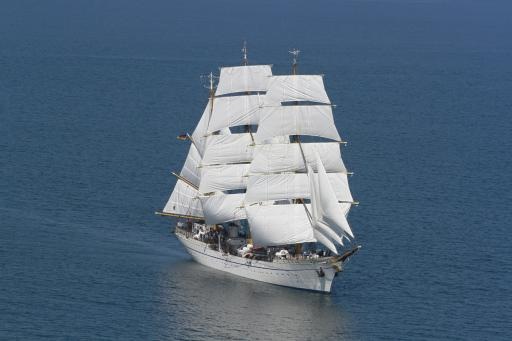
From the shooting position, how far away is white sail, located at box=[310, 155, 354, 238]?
14012 centimetres

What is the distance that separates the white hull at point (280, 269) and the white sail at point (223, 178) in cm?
611

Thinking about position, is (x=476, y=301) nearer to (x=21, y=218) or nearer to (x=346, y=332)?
(x=346, y=332)

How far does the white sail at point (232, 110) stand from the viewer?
495 ft

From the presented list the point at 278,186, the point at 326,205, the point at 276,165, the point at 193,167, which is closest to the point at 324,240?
the point at 326,205

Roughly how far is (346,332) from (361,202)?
44397 millimetres

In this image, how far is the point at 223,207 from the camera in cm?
15050

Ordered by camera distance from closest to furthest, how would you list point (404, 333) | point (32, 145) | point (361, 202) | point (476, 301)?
point (404, 333), point (476, 301), point (361, 202), point (32, 145)

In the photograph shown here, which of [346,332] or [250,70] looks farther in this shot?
[250,70]

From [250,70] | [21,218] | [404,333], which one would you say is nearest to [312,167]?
[250,70]

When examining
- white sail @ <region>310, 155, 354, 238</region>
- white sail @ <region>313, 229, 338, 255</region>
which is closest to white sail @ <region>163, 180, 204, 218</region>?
white sail @ <region>313, 229, 338, 255</region>

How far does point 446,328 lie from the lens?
5153 inches

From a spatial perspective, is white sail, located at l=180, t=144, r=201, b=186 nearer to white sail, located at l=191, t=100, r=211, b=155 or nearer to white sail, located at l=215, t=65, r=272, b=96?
white sail, located at l=191, t=100, r=211, b=155

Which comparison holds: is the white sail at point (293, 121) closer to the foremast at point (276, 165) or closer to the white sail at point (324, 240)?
the foremast at point (276, 165)

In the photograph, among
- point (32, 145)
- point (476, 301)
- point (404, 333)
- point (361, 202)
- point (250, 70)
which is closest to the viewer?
point (404, 333)
